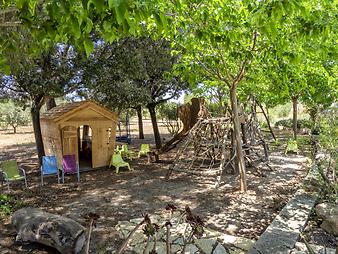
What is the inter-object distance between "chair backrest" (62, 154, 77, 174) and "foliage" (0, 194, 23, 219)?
2.22 meters

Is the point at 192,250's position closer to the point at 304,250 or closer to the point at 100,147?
the point at 304,250

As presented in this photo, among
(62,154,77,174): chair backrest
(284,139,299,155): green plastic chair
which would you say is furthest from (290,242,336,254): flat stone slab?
(284,139,299,155): green plastic chair

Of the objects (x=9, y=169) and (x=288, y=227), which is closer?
(x=288, y=227)

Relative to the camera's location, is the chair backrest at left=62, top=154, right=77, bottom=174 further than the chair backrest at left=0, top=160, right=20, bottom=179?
Yes

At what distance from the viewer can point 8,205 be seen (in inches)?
275

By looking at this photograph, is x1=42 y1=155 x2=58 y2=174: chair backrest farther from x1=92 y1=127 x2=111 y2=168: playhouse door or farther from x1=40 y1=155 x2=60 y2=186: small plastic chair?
x1=92 y1=127 x2=111 y2=168: playhouse door

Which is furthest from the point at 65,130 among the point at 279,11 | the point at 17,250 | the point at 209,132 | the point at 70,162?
the point at 279,11

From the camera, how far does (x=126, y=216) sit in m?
6.28

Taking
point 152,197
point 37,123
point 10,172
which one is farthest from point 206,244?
point 37,123

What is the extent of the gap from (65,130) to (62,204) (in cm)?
408

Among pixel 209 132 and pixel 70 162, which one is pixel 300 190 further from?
pixel 70 162

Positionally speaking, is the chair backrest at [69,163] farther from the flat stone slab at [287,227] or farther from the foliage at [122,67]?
the flat stone slab at [287,227]

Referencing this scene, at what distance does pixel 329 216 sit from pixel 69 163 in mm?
7855

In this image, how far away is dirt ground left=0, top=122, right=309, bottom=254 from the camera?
566 cm
